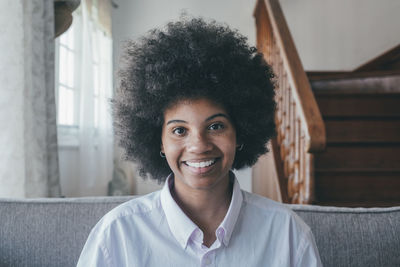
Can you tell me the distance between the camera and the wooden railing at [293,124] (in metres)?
1.88

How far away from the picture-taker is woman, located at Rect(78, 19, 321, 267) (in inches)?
34.6

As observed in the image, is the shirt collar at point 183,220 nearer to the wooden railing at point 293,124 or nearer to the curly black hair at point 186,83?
the curly black hair at point 186,83

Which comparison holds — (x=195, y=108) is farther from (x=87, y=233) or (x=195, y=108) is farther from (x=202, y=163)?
(x=87, y=233)

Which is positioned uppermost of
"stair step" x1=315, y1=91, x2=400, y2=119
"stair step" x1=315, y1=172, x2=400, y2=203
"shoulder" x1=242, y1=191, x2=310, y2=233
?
"stair step" x1=315, y1=91, x2=400, y2=119

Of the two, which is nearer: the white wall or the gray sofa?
the gray sofa

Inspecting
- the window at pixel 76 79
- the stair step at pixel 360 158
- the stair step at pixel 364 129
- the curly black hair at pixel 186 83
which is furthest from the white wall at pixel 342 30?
the curly black hair at pixel 186 83

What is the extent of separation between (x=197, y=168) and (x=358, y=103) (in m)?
2.41

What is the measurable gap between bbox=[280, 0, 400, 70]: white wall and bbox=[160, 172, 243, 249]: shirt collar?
12.4ft

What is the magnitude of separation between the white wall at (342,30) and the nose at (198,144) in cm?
383

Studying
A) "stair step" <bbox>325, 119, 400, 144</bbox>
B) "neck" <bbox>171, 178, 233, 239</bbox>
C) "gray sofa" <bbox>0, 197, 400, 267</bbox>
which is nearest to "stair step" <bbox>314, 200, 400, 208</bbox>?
"stair step" <bbox>325, 119, 400, 144</bbox>

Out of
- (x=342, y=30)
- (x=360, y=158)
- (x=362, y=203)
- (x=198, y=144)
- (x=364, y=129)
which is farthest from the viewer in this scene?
(x=342, y=30)

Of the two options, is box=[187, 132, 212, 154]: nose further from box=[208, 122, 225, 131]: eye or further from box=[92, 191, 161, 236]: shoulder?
box=[92, 191, 161, 236]: shoulder

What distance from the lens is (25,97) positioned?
190cm

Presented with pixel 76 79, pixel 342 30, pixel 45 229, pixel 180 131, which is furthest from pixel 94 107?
pixel 180 131
